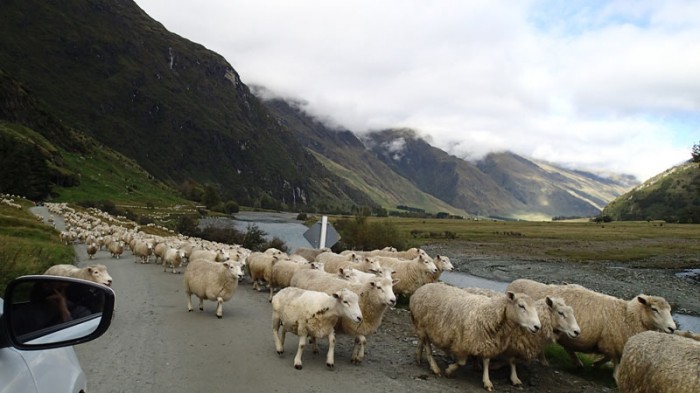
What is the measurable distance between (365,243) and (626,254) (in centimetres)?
3940

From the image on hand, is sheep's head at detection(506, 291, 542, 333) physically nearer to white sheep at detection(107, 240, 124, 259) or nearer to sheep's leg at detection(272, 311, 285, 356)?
sheep's leg at detection(272, 311, 285, 356)

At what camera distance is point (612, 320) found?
1145cm

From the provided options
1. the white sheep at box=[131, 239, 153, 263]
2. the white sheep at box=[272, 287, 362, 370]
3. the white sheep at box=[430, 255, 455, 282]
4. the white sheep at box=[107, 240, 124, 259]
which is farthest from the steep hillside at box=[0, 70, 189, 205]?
the white sheep at box=[272, 287, 362, 370]

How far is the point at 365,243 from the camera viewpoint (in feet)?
156

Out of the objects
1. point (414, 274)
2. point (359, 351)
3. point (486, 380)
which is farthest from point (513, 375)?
point (414, 274)

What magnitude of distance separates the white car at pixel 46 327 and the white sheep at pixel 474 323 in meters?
8.12

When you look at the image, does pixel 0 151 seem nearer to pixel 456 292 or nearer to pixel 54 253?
pixel 54 253

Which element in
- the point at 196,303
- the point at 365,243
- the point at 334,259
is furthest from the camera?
the point at 365,243

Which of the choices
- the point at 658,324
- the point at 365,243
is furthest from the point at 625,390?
the point at 365,243

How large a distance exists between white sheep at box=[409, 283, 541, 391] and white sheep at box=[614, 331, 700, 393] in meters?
1.82

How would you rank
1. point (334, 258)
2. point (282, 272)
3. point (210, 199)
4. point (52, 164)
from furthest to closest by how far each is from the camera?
point (210, 199)
point (52, 164)
point (334, 258)
point (282, 272)

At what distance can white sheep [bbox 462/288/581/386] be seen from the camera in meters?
10.1

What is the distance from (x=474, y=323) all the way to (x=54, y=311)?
28.4 feet

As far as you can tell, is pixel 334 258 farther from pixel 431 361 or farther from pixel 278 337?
pixel 431 361
